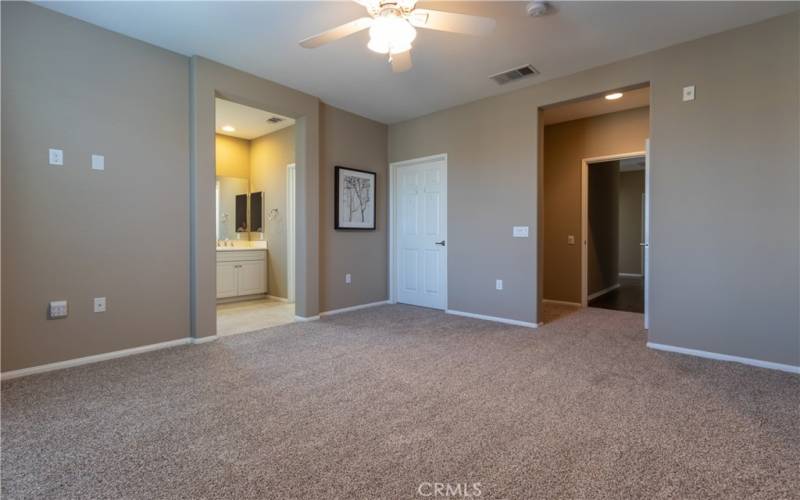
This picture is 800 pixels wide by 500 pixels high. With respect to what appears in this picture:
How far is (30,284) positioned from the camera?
2.67 m

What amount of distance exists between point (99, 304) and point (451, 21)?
3364mm

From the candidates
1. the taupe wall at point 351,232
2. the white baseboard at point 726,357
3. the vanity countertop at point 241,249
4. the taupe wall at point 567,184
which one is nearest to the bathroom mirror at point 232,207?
the vanity countertop at point 241,249

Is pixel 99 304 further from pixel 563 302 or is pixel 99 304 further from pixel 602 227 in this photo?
pixel 602 227

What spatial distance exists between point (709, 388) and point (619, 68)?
2847 mm

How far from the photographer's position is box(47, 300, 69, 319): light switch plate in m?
2.76

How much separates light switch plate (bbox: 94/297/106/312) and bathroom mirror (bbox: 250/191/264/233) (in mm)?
3247

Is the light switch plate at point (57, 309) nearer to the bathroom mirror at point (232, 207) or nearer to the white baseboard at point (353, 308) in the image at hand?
the white baseboard at point (353, 308)

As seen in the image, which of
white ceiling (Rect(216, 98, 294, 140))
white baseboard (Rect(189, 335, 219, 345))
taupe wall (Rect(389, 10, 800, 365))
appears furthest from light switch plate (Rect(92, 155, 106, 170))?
taupe wall (Rect(389, 10, 800, 365))

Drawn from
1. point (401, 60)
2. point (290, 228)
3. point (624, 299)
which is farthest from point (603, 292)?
point (401, 60)

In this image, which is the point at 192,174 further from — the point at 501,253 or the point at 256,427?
the point at 501,253

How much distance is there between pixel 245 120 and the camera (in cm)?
523

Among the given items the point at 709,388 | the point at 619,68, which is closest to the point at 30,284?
the point at 709,388

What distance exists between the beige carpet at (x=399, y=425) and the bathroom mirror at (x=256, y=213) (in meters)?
3.24

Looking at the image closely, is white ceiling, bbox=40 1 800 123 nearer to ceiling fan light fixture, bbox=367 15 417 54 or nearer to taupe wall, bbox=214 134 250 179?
ceiling fan light fixture, bbox=367 15 417 54
